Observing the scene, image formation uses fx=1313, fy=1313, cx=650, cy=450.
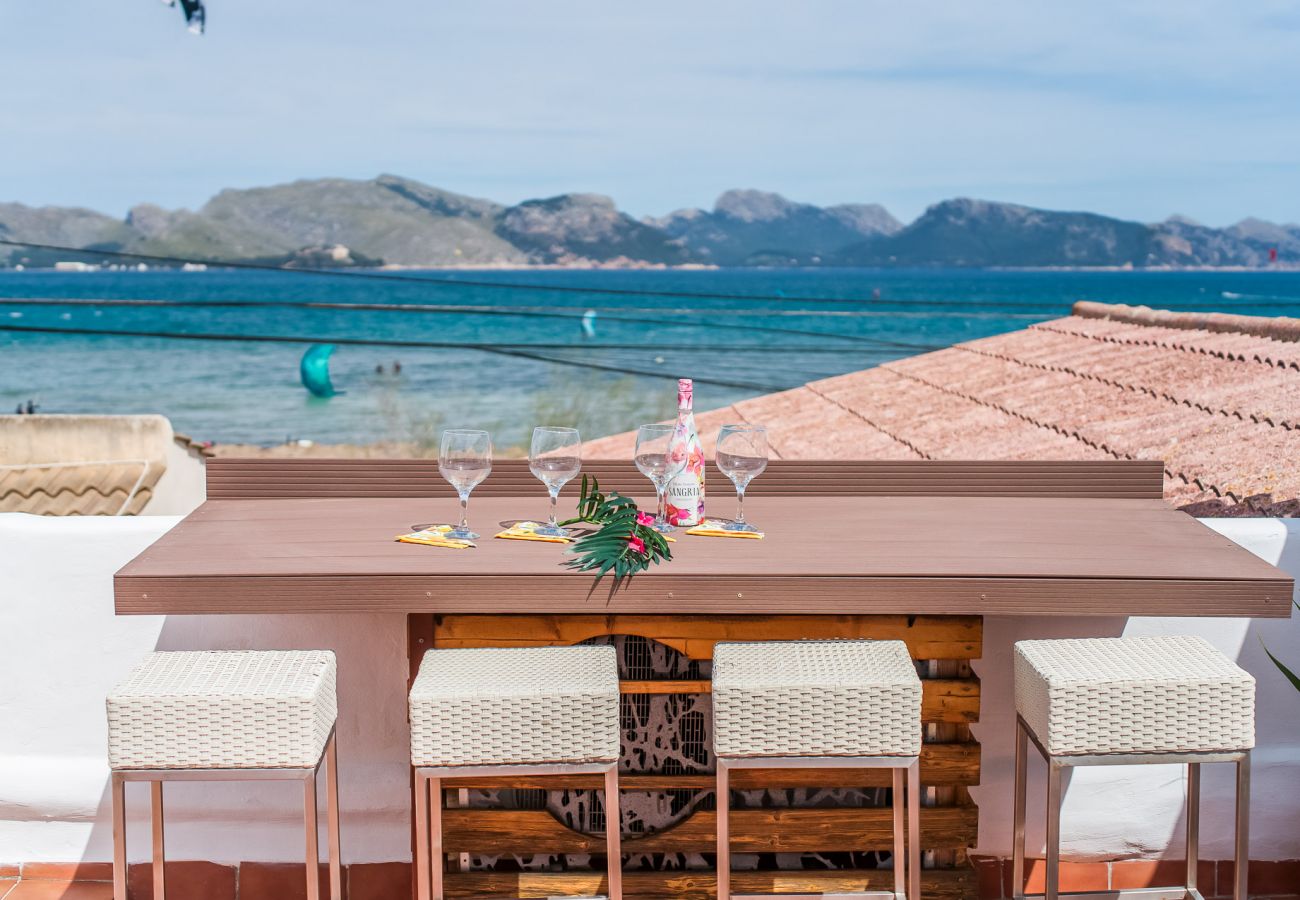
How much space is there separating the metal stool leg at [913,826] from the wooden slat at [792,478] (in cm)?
79

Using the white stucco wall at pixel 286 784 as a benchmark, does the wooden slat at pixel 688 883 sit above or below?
below

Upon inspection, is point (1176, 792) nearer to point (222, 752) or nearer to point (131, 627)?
point (222, 752)

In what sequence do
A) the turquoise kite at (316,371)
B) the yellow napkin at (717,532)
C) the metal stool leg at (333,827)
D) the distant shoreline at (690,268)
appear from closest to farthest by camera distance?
the metal stool leg at (333,827) < the yellow napkin at (717,532) < the turquoise kite at (316,371) < the distant shoreline at (690,268)

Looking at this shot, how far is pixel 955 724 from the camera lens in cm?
231

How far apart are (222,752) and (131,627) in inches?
30.0

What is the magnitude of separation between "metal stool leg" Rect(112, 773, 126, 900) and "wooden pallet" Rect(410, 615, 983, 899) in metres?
0.53

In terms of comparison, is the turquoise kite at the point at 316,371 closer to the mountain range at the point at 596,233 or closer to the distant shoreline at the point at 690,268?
the mountain range at the point at 596,233

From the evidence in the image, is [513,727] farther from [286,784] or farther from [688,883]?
[286,784]

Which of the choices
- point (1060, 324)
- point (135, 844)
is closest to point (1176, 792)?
point (135, 844)

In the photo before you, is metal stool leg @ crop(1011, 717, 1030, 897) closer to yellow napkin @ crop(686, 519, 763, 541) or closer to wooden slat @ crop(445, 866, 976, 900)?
wooden slat @ crop(445, 866, 976, 900)

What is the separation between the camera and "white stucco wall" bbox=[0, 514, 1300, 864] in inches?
99.6

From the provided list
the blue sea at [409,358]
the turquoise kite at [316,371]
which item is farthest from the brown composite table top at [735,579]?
the turquoise kite at [316,371]

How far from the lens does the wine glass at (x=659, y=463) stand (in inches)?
88.9

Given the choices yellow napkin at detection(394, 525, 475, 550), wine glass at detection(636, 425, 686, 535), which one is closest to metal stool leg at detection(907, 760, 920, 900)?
wine glass at detection(636, 425, 686, 535)
